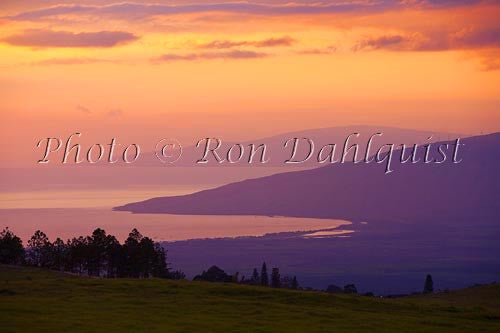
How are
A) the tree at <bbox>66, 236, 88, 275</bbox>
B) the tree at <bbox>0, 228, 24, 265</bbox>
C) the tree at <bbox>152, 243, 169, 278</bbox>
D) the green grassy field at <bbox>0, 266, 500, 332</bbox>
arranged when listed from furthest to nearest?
the tree at <bbox>0, 228, 24, 265</bbox> < the tree at <bbox>152, 243, 169, 278</bbox> < the tree at <bbox>66, 236, 88, 275</bbox> < the green grassy field at <bbox>0, 266, 500, 332</bbox>

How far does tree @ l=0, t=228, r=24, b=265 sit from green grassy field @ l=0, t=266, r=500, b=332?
17934 millimetres

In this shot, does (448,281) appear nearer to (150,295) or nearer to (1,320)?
(150,295)

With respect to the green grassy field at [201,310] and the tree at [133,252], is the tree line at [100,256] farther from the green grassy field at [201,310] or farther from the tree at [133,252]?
the green grassy field at [201,310]

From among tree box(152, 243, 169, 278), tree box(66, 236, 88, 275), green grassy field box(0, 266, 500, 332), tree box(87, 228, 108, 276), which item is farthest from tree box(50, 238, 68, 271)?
green grassy field box(0, 266, 500, 332)

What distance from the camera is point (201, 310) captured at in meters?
36.1

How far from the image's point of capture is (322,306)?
126ft

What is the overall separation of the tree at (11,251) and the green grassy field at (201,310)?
1793 centimetres

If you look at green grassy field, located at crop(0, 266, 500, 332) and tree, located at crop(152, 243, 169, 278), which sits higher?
tree, located at crop(152, 243, 169, 278)

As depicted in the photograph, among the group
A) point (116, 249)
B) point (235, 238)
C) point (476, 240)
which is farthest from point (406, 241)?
point (116, 249)

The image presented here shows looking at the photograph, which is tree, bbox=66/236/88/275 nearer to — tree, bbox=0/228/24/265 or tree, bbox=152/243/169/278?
tree, bbox=0/228/24/265

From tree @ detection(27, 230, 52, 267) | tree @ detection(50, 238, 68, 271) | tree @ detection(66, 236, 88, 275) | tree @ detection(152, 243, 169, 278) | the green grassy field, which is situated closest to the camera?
the green grassy field

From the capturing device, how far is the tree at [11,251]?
205 feet

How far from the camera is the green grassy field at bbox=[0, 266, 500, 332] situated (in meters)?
32.1

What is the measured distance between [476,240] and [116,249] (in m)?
148
